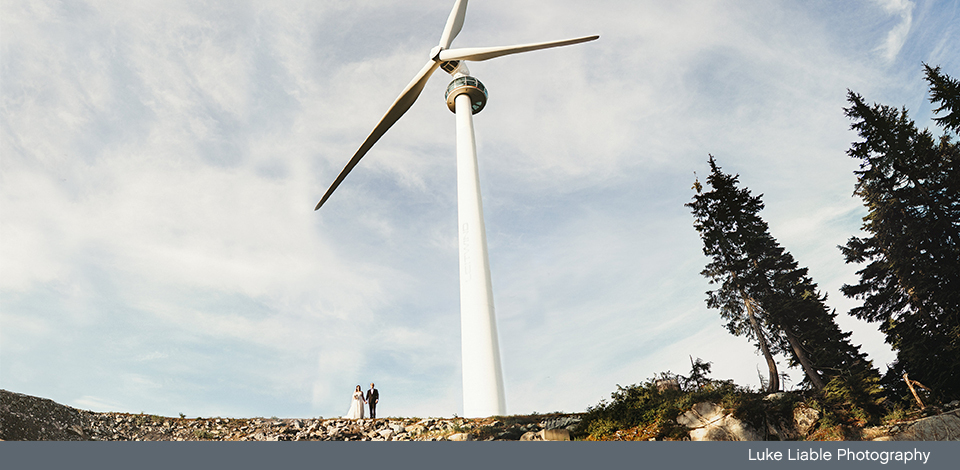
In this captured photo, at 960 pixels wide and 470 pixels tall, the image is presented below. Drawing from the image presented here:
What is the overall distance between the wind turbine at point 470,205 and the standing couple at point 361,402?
185 inches

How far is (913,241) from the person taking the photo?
2588 cm

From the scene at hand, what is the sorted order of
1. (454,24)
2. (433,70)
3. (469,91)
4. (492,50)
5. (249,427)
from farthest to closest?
(454,24) < (433,70) < (492,50) < (469,91) < (249,427)

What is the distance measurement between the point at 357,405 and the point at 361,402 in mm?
311

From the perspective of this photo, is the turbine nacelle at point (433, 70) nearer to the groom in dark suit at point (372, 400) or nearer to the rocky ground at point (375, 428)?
the groom in dark suit at point (372, 400)

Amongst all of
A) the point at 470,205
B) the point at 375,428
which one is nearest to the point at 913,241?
the point at 470,205

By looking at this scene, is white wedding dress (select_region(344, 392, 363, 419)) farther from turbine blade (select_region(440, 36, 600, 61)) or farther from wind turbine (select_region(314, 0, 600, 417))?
turbine blade (select_region(440, 36, 600, 61))

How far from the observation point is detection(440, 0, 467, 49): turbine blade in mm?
36125

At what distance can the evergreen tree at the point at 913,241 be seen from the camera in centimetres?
2364

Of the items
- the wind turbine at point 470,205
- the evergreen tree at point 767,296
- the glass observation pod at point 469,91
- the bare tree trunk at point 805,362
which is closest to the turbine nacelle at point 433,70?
the wind turbine at point 470,205

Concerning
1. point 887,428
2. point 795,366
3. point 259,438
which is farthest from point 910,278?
point 259,438

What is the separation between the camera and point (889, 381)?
79.9 ft

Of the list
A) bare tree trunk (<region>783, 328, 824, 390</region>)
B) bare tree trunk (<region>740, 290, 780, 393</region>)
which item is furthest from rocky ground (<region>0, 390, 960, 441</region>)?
bare tree trunk (<region>740, 290, 780, 393</region>)

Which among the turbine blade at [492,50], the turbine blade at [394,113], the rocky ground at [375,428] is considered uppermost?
the turbine blade at [492,50]

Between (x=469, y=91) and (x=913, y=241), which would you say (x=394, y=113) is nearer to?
(x=469, y=91)
